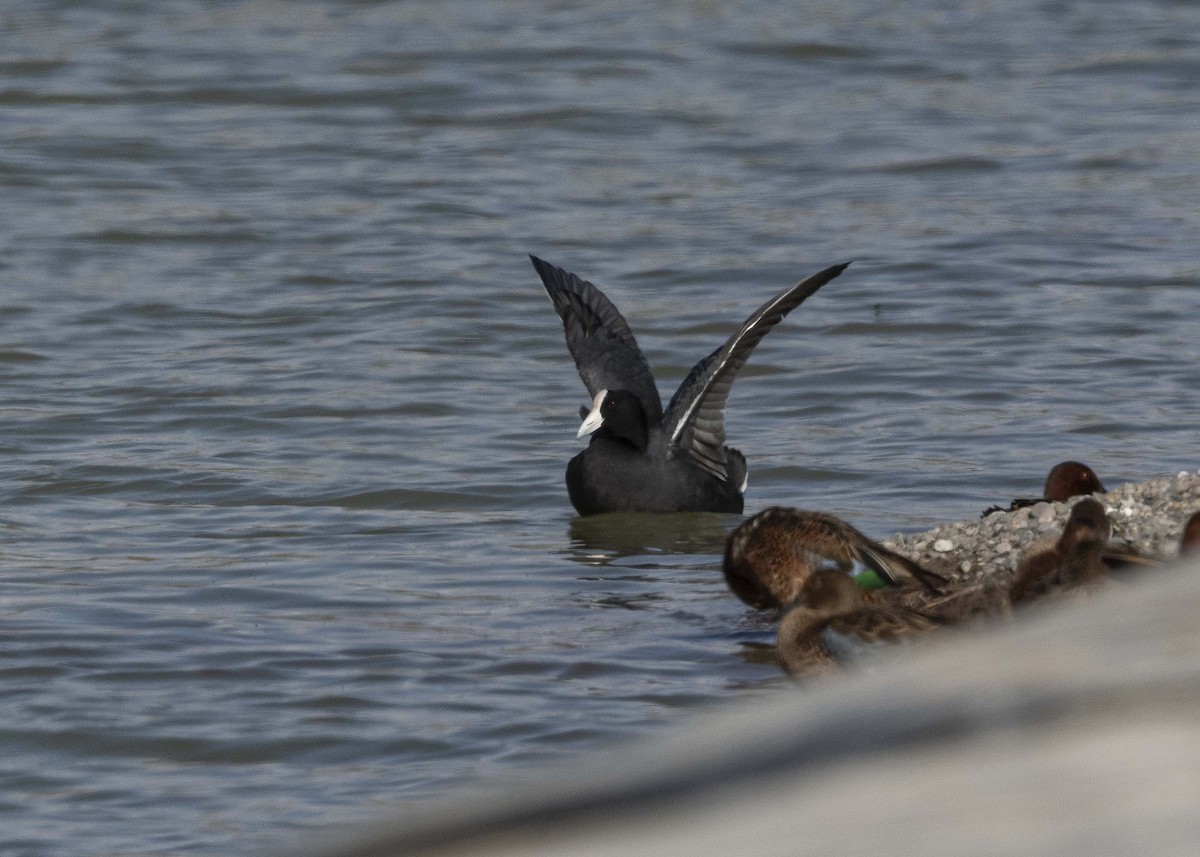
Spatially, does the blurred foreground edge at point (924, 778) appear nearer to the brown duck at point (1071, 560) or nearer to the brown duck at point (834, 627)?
the brown duck at point (834, 627)

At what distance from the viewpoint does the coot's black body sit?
33.8ft

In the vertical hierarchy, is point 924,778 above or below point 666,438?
above

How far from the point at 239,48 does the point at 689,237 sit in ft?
29.6

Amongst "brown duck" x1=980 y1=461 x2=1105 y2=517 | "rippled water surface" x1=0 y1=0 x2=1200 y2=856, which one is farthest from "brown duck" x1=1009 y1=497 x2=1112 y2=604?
"brown duck" x1=980 y1=461 x2=1105 y2=517

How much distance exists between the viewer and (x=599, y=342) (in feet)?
37.0

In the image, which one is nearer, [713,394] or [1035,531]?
[1035,531]

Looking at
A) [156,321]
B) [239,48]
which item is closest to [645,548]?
[156,321]

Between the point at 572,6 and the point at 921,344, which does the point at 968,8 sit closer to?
the point at 572,6

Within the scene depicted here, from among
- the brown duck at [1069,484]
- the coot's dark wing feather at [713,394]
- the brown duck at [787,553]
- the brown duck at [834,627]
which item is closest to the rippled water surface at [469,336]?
the brown duck at [787,553]

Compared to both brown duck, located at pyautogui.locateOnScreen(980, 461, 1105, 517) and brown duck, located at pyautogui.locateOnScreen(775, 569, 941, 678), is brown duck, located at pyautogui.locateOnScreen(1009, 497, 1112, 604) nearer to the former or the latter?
brown duck, located at pyautogui.locateOnScreen(775, 569, 941, 678)

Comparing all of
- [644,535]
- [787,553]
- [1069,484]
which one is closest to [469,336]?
[644,535]

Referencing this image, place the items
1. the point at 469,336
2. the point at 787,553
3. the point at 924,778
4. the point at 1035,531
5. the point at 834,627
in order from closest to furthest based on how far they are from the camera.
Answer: the point at 924,778
the point at 834,627
the point at 787,553
the point at 1035,531
the point at 469,336

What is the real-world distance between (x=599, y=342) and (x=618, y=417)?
882mm

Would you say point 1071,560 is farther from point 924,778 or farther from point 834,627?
point 924,778
